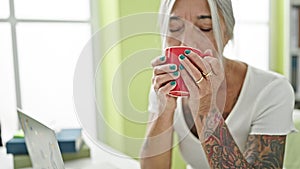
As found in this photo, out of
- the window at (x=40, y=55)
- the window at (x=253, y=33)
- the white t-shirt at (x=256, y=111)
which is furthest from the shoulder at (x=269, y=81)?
the window at (x=253, y=33)

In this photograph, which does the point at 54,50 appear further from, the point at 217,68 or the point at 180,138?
the point at 217,68

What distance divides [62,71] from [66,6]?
0.28m

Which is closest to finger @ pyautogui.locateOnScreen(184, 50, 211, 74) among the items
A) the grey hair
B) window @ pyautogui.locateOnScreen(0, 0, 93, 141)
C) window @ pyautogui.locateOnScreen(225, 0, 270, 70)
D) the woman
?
the woman

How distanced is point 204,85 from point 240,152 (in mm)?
194

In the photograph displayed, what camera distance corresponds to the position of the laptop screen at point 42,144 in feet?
1.94

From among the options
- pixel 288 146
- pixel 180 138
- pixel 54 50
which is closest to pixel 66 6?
pixel 54 50

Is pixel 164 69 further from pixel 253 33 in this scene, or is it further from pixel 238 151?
pixel 253 33

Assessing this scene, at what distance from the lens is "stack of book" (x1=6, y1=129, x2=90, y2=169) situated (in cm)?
97

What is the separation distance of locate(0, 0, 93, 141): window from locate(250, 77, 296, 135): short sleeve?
85 centimetres

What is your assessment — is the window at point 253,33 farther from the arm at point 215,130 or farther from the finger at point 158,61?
the finger at point 158,61

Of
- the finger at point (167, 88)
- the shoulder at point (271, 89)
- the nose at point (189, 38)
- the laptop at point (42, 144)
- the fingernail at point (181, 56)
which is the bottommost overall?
the laptop at point (42, 144)

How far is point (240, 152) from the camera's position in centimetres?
73

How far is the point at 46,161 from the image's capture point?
645 mm

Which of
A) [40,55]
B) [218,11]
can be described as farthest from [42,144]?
[40,55]
